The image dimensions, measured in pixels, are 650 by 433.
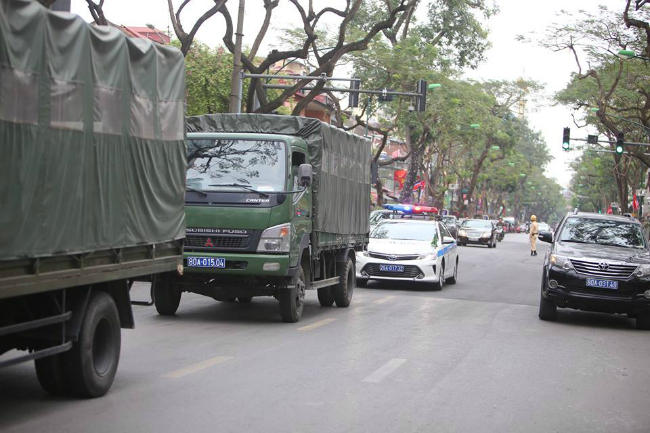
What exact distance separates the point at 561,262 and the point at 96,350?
8.60 m

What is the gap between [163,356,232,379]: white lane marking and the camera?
833 centimetres

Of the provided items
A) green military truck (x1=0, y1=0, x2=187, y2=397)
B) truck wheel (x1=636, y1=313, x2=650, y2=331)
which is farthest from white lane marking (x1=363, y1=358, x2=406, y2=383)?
truck wheel (x1=636, y1=313, x2=650, y2=331)

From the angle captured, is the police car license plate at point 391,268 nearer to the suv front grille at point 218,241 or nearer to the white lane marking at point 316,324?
the white lane marking at point 316,324

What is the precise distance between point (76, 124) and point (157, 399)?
2282 millimetres

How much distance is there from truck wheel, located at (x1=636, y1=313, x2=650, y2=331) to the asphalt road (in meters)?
0.18

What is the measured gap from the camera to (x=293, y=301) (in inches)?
496

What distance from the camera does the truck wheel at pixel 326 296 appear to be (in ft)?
50.8

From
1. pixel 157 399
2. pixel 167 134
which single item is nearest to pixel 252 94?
pixel 167 134

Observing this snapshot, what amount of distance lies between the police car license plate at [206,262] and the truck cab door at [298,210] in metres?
0.97

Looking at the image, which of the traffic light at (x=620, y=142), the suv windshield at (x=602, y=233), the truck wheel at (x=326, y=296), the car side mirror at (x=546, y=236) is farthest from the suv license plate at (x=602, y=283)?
the traffic light at (x=620, y=142)

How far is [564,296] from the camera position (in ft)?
45.3

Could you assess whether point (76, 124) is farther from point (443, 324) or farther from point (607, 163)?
point (607, 163)

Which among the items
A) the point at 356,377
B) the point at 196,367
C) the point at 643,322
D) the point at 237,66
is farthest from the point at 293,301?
the point at 237,66

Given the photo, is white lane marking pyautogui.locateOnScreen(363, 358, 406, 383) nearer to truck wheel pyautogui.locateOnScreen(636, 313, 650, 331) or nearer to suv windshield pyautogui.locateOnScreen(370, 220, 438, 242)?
truck wheel pyautogui.locateOnScreen(636, 313, 650, 331)
